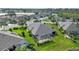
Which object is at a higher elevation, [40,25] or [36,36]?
[40,25]

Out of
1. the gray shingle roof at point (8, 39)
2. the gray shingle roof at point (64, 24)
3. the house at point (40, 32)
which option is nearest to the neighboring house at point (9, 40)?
the gray shingle roof at point (8, 39)

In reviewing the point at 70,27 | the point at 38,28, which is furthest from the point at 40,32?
the point at 70,27

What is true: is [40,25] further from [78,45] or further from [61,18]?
[78,45]

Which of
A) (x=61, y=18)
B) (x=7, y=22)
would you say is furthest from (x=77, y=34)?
(x=7, y=22)

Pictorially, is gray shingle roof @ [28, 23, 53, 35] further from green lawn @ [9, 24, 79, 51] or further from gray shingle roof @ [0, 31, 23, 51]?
gray shingle roof @ [0, 31, 23, 51]

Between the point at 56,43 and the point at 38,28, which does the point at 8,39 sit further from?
the point at 56,43

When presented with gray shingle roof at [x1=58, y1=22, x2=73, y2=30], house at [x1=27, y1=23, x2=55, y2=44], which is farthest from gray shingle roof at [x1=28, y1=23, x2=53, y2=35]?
gray shingle roof at [x1=58, y1=22, x2=73, y2=30]
